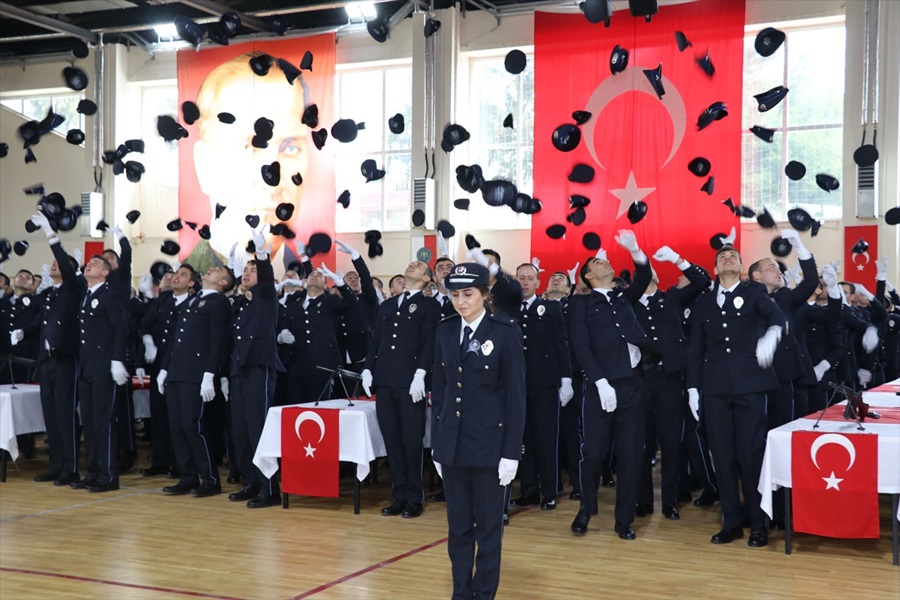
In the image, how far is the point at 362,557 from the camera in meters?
5.29

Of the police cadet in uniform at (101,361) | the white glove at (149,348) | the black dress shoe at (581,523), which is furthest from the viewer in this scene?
the white glove at (149,348)

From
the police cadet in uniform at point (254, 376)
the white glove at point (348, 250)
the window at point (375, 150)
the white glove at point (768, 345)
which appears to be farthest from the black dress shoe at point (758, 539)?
the window at point (375, 150)

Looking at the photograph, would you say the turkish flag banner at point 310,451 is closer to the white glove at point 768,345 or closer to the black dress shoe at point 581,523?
the black dress shoe at point 581,523

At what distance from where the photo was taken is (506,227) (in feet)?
51.3

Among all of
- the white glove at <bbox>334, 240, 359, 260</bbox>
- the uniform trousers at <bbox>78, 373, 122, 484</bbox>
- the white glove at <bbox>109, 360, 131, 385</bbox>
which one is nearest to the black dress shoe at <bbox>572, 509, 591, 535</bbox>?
the white glove at <bbox>334, 240, 359, 260</bbox>

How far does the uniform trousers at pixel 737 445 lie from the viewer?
18.0 feet

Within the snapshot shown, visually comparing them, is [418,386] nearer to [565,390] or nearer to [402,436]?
[402,436]

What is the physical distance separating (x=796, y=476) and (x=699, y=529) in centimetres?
94

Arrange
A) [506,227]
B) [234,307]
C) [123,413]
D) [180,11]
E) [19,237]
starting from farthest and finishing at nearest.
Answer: [19,237] < [180,11] < [506,227] < [123,413] < [234,307]

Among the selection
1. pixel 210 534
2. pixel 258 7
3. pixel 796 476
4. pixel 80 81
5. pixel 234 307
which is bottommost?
pixel 210 534

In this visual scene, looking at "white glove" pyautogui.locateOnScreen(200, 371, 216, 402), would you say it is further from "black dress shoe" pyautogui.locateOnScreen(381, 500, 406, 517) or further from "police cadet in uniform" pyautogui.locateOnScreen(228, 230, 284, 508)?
"black dress shoe" pyautogui.locateOnScreen(381, 500, 406, 517)

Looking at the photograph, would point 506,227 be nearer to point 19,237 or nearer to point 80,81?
point 80,81

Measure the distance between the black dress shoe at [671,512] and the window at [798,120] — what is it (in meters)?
8.45

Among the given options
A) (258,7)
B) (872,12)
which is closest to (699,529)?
(872,12)
